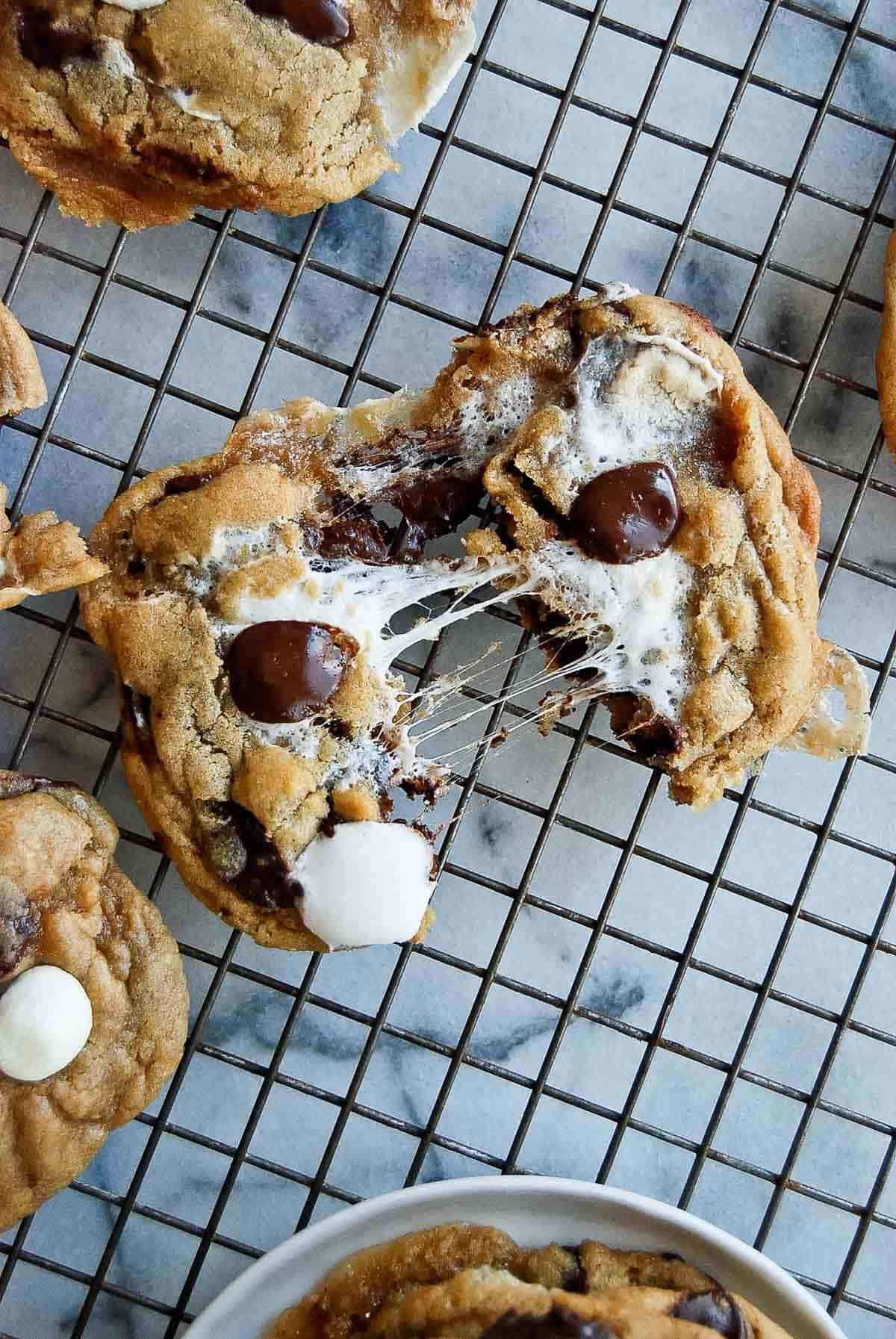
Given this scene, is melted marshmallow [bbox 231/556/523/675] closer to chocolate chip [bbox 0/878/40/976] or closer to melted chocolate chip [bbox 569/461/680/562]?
melted chocolate chip [bbox 569/461/680/562]

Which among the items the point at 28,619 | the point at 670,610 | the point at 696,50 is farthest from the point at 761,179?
the point at 28,619

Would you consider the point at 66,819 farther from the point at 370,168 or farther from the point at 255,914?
the point at 370,168

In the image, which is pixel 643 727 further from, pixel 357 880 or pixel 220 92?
pixel 220 92

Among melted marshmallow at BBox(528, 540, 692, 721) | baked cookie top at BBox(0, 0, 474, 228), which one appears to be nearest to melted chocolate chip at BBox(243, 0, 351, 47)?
baked cookie top at BBox(0, 0, 474, 228)

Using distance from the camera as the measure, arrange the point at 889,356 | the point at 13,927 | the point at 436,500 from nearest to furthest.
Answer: the point at 13,927
the point at 436,500
the point at 889,356

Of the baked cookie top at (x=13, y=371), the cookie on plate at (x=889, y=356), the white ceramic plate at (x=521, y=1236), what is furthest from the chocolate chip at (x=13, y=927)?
the cookie on plate at (x=889, y=356)

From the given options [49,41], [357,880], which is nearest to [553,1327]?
[357,880]

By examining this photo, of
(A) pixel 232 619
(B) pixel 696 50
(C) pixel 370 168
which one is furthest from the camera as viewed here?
(B) pixel 696 50
